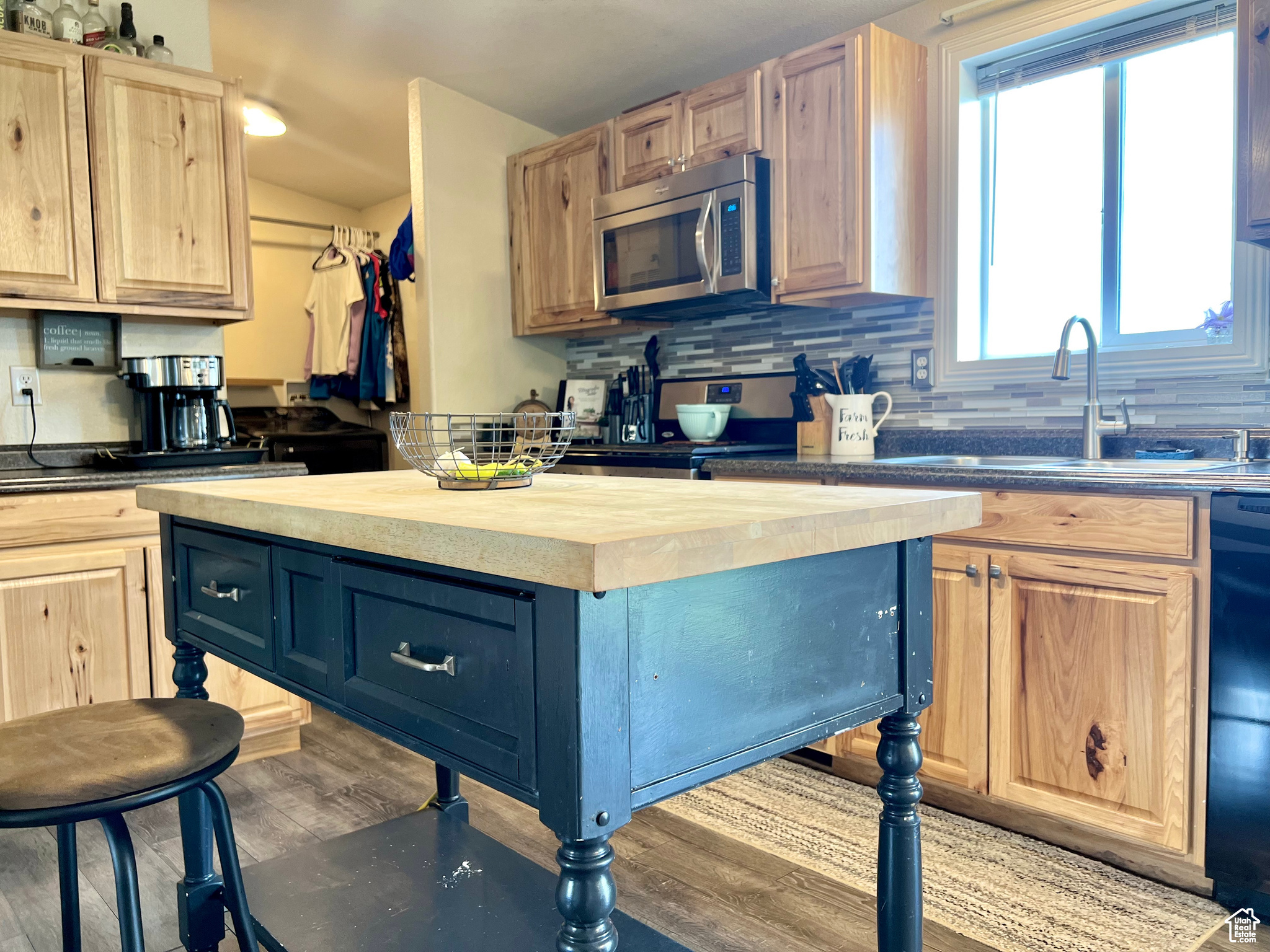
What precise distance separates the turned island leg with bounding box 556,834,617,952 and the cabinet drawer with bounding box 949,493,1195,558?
1475mm

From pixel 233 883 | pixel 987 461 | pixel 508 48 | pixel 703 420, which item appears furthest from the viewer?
pixel 508 48

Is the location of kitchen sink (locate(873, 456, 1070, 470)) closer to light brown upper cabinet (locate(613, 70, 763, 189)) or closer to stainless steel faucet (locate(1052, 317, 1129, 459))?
stainless steel faucet (locate(1052, 317, 1129, 459))

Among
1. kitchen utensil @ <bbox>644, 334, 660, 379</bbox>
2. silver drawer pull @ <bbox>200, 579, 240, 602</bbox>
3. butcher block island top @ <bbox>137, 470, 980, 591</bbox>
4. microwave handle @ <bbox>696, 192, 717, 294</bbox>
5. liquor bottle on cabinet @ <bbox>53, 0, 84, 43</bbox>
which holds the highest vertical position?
liquor bottle on cabinet @ <bbox>53, 0, 84, 43</bbox>

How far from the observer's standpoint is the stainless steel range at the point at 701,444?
293 cm

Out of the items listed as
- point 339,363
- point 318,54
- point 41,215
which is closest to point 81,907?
point 41,215

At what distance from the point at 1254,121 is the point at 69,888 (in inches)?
100

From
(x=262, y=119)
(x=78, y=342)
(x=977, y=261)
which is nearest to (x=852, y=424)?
(x=977, y=261)

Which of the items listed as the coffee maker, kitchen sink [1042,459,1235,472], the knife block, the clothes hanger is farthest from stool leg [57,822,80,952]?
the clothes hanger

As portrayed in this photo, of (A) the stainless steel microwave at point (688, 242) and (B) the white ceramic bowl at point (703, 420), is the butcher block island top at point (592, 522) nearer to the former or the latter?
(A) the stainless steel microwave at point (688, 242)

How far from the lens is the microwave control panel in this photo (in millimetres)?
2961

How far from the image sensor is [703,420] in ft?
10.9

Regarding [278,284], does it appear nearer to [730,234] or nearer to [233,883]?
[730,234]

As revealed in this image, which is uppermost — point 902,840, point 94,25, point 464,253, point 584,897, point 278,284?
point 94,25

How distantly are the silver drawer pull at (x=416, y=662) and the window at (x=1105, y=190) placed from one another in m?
2.28
